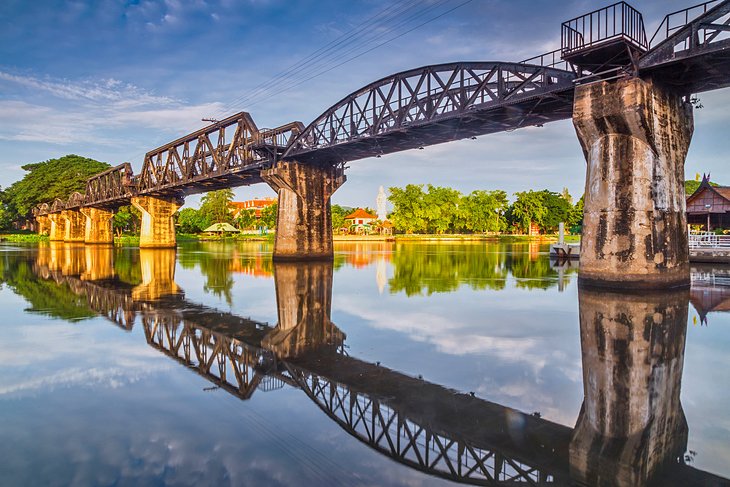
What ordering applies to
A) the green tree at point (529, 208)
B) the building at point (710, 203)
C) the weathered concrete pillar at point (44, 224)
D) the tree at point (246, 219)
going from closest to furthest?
the building at point (710, 203) → the weathered concrete pillar at point (44, 224) → the green tree at point (529, 208) → the tree at point (246, 219)

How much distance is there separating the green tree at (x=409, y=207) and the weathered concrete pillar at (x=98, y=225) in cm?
6381

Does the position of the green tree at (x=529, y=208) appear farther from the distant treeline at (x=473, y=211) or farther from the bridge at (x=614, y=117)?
the bridge at (x=614, y=117)

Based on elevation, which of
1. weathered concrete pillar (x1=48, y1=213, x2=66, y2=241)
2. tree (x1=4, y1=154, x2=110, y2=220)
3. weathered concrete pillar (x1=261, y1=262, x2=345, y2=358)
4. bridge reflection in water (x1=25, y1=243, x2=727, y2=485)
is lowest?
weathered concrete pillar (x1=261, y1=262, x2=345, y2=358)

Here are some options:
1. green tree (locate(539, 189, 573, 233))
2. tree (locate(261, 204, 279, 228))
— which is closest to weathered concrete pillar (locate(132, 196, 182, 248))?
tree (locate(261, 204, 279, 228))

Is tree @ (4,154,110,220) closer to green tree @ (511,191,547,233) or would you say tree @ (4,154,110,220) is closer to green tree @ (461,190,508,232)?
green tree @ (461,190,508,232)

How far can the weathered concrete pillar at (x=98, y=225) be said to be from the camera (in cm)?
9475

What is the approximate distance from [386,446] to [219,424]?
7.43ft

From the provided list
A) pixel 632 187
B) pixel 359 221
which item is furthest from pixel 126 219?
pixel 632 187

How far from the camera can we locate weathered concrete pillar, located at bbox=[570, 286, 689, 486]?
5527 millimetres

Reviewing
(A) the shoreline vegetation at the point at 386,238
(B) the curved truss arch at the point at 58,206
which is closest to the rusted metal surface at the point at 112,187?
(B) the curved truss arch at the point at 58,206

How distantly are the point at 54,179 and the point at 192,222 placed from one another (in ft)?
115

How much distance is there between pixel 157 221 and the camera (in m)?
73.4

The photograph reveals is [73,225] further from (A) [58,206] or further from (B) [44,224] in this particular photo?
(B) [44,224]

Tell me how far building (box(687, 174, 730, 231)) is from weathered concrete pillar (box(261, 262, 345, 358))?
134ft
